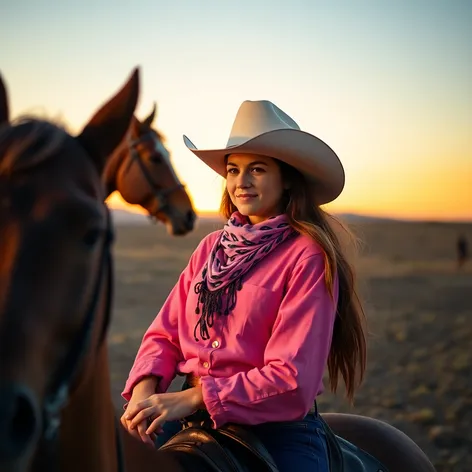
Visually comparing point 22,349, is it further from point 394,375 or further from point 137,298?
point 137,298

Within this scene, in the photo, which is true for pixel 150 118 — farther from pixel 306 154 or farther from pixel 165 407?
pixel 165 407

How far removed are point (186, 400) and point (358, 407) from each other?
678cm

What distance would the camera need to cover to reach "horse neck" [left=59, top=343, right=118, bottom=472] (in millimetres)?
1750

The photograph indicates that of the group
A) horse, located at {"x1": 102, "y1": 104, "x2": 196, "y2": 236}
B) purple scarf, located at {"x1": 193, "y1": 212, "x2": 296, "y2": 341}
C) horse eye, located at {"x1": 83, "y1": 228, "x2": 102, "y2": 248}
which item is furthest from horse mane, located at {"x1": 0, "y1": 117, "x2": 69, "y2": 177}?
horse, located at {"x1": 102, "y1": 104, "x2": 196, "y2": 236}

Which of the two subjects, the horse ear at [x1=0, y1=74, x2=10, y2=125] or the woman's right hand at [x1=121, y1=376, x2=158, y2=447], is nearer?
the horse ear at [x1=0, y1=74, x2=10, y2=125]

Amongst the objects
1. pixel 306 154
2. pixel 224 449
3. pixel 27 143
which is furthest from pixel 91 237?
pixel 306 154

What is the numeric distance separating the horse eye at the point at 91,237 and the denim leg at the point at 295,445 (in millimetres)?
1130

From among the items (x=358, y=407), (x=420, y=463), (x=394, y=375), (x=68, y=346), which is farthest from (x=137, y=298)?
(x=68, y=346)

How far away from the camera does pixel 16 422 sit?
1420mm

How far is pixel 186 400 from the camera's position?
2.35 metres

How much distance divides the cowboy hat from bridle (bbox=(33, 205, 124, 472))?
40.4 inches

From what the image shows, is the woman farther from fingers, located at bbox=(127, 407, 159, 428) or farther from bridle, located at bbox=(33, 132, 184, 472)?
bridle, located at bbox=(33, 132, 184, 472)

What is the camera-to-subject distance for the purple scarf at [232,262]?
2.54 meters

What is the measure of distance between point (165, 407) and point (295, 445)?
1.54ft
